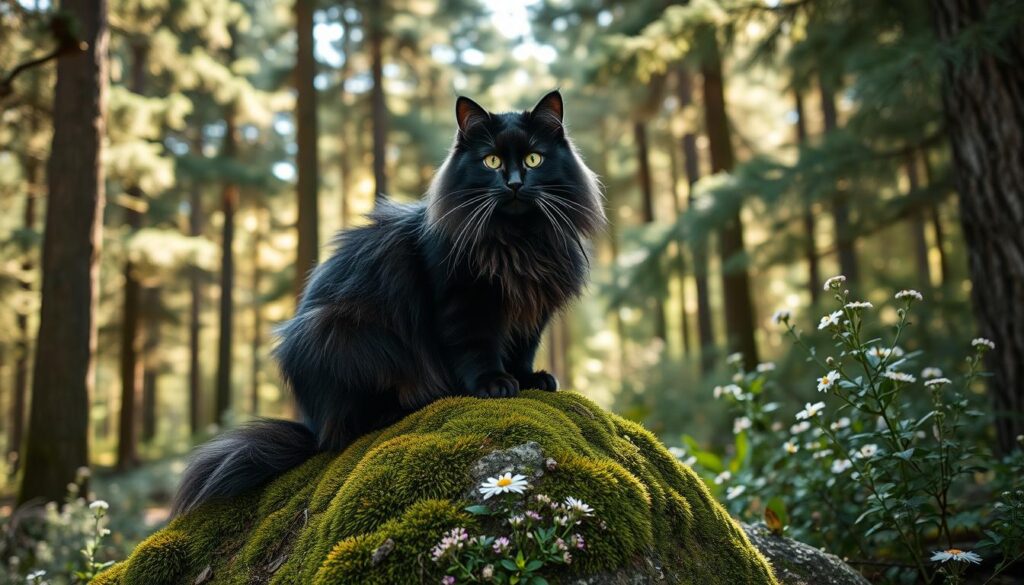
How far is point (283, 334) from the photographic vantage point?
10.5 ft

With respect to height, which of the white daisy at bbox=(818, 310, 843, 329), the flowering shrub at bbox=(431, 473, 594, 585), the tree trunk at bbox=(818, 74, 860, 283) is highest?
the tree trunk at bbox=(818, 74, 860, 283)

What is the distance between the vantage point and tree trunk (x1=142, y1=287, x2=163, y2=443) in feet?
52.3

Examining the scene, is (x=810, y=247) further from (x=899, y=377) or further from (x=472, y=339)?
(x=472, y=339)

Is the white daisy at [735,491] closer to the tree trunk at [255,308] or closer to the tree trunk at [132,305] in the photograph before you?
the tree trunk at [132,305]

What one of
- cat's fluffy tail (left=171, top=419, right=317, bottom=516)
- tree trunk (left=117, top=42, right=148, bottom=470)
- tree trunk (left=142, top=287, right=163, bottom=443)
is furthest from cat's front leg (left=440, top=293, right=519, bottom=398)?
tree trunk (left=142, top=287, right=163, bottom=443)

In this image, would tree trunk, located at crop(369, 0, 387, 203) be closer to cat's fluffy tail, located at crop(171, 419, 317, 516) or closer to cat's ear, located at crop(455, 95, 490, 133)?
cat's ear, located at crop(455, 95, 490, 133)

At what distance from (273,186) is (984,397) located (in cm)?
1284

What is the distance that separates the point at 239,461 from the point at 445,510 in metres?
1.25

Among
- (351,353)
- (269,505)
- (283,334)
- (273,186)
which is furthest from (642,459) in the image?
(273,186)

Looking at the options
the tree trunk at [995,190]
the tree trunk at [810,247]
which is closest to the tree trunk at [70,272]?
the tree trunk at [995,190]

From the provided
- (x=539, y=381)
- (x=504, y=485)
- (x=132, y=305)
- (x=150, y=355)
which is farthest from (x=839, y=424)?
(x=150, y=355)

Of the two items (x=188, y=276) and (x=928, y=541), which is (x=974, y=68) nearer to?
(x=928, y=541)

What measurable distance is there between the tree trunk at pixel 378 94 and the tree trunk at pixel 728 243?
21.7 ft

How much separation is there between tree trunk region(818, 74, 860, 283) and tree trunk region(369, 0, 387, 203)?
8168 millimetres
